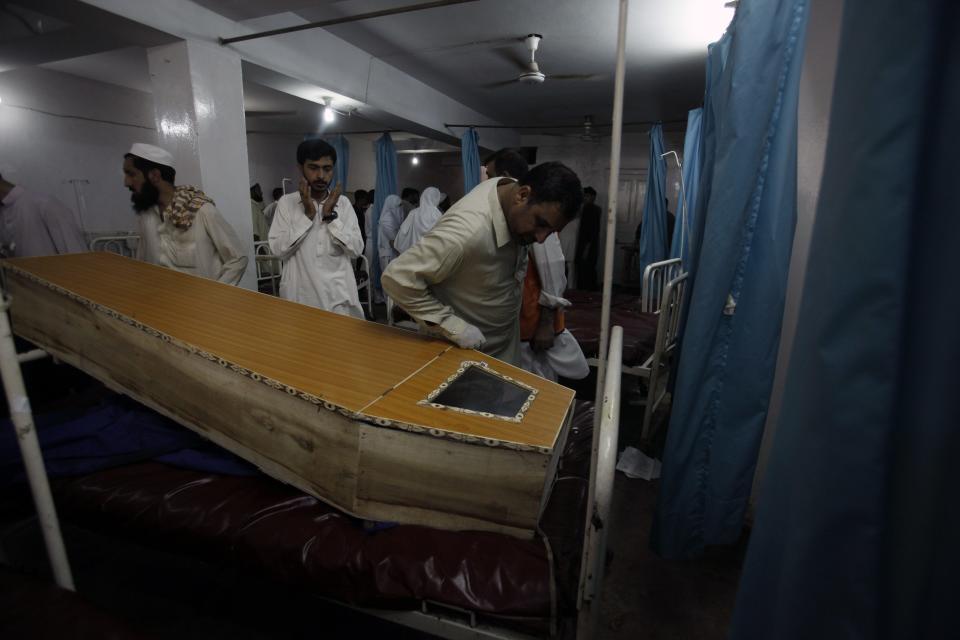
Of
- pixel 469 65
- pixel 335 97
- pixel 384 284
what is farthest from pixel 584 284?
pixel 384 284

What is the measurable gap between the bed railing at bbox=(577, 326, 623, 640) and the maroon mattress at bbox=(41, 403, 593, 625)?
15cm

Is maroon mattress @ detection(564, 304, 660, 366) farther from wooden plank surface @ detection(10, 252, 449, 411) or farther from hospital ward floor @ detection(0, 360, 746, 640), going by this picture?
wooden plank surface @ detection(10, 252, 449, 411)

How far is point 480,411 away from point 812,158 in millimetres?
1629

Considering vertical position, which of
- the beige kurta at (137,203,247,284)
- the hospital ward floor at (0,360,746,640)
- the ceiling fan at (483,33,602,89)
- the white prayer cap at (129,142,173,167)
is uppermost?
the ceiling fan at (483,33,602,89)

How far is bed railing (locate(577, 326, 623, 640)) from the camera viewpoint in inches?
37.7

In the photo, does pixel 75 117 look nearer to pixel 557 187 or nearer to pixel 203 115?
pixel 203 115

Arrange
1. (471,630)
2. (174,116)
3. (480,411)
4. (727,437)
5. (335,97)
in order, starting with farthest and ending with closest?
(335,97) < (174,116) < (727,437) < (480,411) < (471,630)

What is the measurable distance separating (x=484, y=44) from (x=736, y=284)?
4.23 m

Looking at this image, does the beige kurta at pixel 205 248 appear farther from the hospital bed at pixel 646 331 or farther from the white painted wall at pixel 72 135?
the white painted wall at pixel 72 135

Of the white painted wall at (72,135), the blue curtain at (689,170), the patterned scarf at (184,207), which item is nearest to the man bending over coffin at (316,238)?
the patterned scarf at (184,207)

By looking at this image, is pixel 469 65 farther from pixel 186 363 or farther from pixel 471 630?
pixel 471 630

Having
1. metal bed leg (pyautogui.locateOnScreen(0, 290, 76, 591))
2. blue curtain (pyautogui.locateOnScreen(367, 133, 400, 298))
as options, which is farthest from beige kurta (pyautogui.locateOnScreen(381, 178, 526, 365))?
blue curtain (pyautogui.locateOnScreen(367, 133, 400, 298))

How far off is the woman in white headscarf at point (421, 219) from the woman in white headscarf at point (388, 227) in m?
0.48

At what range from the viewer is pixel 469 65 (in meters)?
5.45
